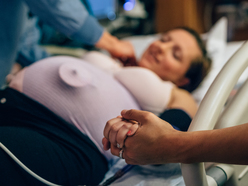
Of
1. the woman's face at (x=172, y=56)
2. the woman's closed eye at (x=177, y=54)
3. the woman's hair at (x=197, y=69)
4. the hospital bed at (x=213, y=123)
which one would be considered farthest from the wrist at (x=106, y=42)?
the hospital bed at (x=213, y=123)

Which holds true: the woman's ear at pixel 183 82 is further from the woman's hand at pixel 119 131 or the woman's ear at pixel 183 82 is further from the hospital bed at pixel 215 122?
the woman's hand at pixel 119 131

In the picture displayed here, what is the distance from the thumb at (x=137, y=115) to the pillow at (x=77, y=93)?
19 centimetres

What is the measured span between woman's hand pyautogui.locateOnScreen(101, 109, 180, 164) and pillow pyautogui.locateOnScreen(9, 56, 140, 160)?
0.70ft

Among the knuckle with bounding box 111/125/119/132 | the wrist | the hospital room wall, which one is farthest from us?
the hospital room wall

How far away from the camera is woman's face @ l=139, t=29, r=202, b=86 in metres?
1.02

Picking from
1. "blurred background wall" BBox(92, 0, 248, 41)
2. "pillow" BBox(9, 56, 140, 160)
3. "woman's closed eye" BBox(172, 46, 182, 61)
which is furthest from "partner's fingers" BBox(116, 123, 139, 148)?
"blurred background wall" BBox(92, 0, 248, 41)

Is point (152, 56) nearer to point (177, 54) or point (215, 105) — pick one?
point (177, 54)

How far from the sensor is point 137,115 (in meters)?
0.41

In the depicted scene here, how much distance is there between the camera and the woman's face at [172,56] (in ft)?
3.35

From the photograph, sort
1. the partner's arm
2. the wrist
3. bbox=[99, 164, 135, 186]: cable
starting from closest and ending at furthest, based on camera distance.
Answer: the partner's arm → bbox=[99, 164, 135, 186]: cable → the wrist

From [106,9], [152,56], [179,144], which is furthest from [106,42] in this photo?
[106,9]

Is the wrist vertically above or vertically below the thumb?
above

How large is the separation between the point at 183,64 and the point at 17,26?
726 millimetres

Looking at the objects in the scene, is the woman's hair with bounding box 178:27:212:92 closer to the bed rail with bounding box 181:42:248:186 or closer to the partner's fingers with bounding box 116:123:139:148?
the bed rail with bounding box 181:42:248:186
